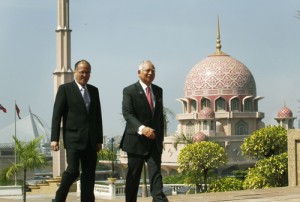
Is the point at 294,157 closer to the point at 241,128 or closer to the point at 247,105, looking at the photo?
the point at 241,128

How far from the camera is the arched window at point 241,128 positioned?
226ft

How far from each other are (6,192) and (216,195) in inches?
774

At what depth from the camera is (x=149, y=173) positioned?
6402 mm

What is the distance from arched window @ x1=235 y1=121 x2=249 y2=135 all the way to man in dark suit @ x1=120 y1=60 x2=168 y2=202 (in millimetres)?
62730

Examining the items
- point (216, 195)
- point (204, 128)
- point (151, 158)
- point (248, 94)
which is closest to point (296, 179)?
point (216, 195)

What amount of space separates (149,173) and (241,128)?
6354cm

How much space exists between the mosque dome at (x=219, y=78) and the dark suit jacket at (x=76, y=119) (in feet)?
203

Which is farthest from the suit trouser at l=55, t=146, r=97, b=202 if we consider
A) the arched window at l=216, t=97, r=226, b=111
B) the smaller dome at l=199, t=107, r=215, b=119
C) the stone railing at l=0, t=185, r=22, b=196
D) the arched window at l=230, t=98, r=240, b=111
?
the arched window at l=230, t=98, r=240, b=111

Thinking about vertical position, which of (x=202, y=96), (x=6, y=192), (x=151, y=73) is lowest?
(x=6, y=192)

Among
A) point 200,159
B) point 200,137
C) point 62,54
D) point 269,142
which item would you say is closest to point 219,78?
point 200,137

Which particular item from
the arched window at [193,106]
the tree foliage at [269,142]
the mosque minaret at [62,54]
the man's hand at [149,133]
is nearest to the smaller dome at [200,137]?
the arched window at [193,106]

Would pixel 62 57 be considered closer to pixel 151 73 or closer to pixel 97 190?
pixel 97 190

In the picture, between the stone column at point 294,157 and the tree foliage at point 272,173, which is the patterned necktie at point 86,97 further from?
the tree foliage at point 272,173

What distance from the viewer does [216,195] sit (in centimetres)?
987
